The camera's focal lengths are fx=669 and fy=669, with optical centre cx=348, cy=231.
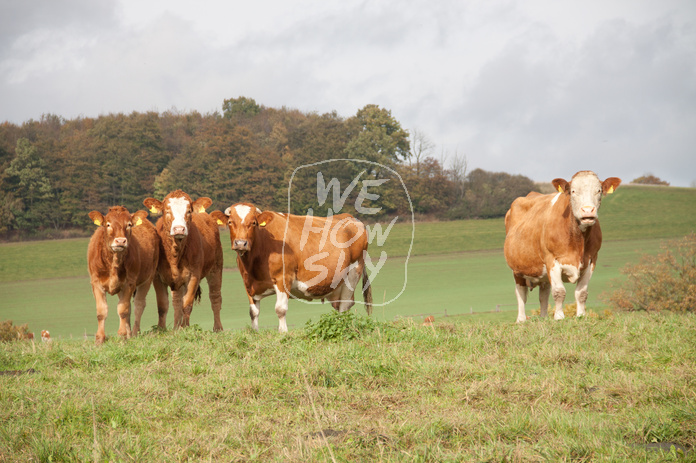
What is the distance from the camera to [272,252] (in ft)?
37.5

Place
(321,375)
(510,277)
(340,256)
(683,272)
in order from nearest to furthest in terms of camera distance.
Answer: (321,375) < (340,256) < (683,272) < (510,277)

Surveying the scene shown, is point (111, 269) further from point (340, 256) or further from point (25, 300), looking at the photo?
point (25, 300)

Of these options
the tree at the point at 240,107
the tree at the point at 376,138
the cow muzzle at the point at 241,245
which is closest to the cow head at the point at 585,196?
the cow muzzle at the point at 241,245

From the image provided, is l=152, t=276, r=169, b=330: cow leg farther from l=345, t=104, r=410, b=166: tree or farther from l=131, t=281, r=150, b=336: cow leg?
l=345, t=104, r=410, b=166: tree

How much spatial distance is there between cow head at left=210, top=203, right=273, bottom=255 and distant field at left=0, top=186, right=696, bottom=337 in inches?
151

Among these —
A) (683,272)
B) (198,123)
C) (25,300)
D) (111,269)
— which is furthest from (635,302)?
(198,123)

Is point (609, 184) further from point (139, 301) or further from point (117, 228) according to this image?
point (139, 301)

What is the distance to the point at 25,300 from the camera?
40375 millimetres

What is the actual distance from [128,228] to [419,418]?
6656 millimetres

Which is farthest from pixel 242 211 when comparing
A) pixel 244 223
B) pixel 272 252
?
pixel 272 252

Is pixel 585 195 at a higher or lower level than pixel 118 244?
higher

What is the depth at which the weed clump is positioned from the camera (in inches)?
→ 327

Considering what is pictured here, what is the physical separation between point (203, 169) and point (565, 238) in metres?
65.9

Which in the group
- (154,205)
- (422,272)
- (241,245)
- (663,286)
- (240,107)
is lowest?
(422,272)
